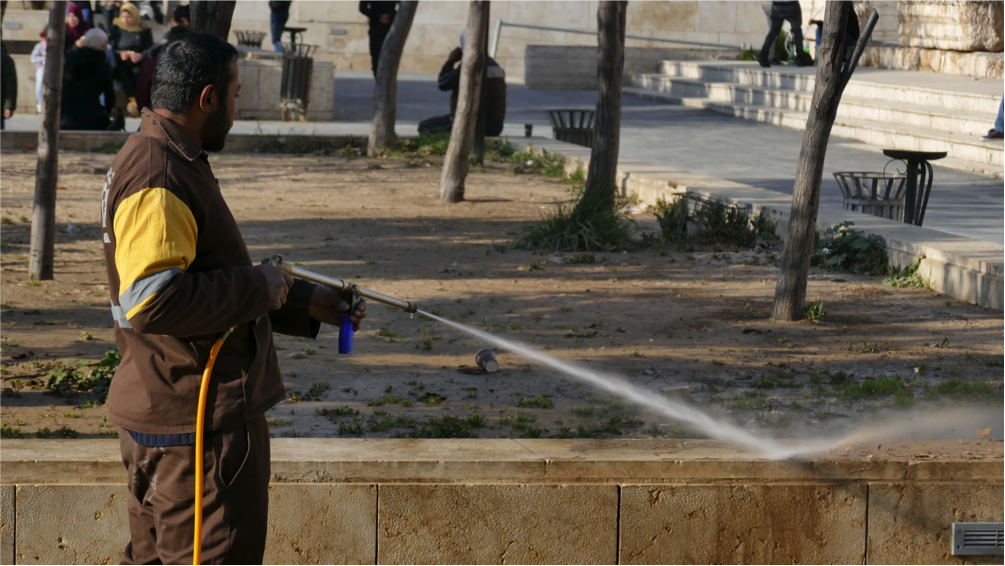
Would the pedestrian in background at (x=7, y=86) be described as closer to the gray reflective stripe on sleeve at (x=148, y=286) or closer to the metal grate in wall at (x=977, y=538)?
the gray reflective stripe on sleeve at (x=148, y=286)

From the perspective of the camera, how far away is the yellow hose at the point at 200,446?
2.70 metres

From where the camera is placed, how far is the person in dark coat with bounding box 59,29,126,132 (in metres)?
15.2

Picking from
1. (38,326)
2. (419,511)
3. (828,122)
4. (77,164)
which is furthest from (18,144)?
(419,511)

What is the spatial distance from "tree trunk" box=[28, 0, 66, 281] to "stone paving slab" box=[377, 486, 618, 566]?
527 centimetres

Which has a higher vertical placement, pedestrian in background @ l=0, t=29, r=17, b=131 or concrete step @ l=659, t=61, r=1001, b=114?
concrete step @ l=659, t=61, r=1001, b=114

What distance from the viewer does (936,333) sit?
7207mm

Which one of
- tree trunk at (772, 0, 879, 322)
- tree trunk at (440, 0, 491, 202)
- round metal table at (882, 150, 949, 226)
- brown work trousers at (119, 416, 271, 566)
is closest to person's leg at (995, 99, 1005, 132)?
round metal table at (882, 150, 949, 226)

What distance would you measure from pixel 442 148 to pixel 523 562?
12.4m

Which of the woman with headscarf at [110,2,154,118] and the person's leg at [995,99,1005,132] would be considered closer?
the person's leg at [995,99,1005,132]

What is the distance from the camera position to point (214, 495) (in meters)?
2.74

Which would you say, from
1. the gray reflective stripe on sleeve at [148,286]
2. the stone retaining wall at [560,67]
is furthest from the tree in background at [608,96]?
the stone retaining wall at [560,67]

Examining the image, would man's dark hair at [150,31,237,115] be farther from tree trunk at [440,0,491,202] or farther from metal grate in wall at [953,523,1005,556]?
tree trunk at [440,0,491,202]

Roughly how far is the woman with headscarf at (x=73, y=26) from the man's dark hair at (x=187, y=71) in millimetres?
14388

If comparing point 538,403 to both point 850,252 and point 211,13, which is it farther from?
point 850,252
